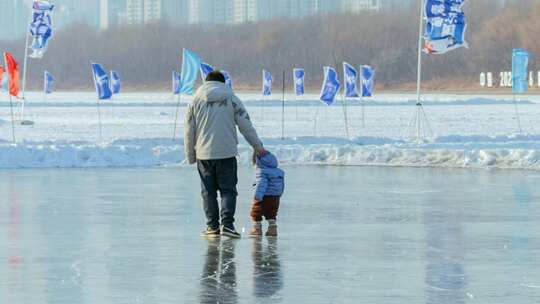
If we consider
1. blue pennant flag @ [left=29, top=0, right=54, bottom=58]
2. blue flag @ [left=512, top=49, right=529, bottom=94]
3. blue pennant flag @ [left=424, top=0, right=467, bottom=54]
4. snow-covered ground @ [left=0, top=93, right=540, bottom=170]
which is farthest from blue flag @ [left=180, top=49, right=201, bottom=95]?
blue pennant flag @ [left=29, top=0, right=54, bottom=58]

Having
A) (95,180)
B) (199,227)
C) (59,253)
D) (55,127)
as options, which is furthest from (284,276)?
(55,127)

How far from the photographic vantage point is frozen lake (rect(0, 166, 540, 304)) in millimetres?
8734

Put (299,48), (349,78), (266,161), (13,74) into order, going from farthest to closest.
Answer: (299,48) → (349,78) → (13,74) → (266,161)

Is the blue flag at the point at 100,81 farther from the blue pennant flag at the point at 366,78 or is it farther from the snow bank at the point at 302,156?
the snow bank at the point at 302,156

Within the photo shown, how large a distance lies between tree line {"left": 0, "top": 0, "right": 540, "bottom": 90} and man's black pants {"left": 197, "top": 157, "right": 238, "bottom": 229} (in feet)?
350

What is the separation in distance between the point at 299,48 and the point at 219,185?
5667 inches

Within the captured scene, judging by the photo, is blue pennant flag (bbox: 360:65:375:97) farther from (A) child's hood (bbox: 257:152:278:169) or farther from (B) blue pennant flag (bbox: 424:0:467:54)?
(A) child's hood (bbox: 257:152:278:169)

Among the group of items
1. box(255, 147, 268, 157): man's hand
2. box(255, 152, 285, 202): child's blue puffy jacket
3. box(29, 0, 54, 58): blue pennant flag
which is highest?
box(29, 0, 54, 58): blue pennant flag

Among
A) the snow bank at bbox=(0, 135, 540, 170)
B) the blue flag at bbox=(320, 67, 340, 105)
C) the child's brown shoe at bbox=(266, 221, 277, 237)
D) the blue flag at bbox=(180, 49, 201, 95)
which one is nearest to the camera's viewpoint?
the child's brown shoe at bbox=(266, 221, 277, 237)

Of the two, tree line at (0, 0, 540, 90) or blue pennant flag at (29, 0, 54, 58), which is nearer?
blue pennant flag at (29, 0, 54, 58)

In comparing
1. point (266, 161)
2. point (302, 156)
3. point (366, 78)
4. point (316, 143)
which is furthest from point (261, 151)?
point (366, 78)

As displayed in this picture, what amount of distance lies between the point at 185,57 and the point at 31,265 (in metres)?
21.3

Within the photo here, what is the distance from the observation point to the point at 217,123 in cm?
1184

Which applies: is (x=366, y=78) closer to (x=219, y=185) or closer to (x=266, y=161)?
(x=266, y=161)
